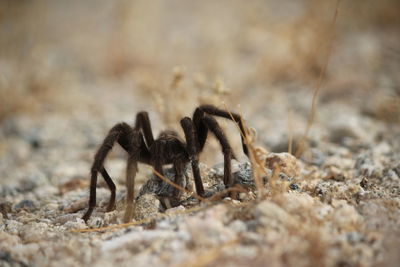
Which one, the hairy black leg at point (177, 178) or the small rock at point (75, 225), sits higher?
the hairy black leg at point (177, 178)

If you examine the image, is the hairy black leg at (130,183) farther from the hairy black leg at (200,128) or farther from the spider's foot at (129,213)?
the hairy black leg at (200,128)

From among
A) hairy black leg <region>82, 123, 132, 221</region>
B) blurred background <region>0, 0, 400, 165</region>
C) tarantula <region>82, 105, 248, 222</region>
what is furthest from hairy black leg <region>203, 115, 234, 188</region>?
blurred background <region>0, 0, 400, 165</region>

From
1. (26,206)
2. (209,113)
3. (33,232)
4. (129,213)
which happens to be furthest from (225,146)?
(26,206)

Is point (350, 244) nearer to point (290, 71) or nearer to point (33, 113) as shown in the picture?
point (290, 71)

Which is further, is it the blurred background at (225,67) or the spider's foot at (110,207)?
the blurred background at (225,67)

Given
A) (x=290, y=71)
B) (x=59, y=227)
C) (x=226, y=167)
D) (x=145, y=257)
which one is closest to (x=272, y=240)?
(x=145, y=257)

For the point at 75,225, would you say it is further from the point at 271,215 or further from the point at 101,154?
the point at 271,215

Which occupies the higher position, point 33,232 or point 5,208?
point 33,232

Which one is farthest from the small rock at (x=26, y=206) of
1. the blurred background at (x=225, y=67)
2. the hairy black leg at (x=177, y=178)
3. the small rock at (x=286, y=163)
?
the small rock at (x=286, y=163)
